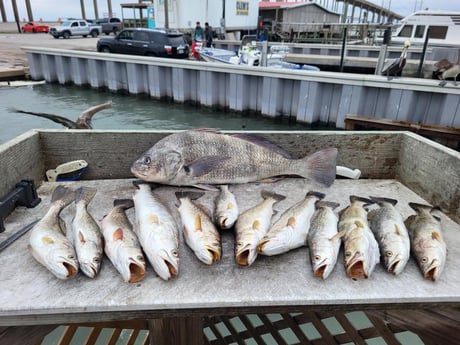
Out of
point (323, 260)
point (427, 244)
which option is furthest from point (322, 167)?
point (323, 260)

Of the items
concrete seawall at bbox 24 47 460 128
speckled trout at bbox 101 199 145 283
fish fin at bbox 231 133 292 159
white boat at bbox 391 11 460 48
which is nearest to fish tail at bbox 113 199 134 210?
speckled trout at bbox 101 199 145 283

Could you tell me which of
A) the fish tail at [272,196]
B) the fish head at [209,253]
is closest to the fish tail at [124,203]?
the fish head at [209,253]

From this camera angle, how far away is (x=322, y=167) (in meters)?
3.09

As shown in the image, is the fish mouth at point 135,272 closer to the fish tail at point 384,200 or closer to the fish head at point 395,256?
the fish head at point 395,256

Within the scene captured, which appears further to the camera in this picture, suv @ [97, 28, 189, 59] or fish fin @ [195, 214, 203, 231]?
suv @ [97, 28, 189, 59]

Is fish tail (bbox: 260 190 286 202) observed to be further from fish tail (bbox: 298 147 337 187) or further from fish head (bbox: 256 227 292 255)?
fish head (bbox: 256 227 292 255)

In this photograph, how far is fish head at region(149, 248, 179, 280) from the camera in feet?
6.05

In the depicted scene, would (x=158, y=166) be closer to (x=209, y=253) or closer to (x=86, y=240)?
(x=86, y=240)

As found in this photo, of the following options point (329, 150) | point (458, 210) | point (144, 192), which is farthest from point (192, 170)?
point (458, 210)

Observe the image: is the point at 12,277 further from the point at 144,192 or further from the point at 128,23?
→ the point at 128,23

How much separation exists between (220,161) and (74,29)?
39.7 metres

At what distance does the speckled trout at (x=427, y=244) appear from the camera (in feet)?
6.31

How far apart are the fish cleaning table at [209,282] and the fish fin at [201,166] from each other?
22 cm

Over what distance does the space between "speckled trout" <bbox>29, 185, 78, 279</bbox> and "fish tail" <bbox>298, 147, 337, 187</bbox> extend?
6.90 ft
